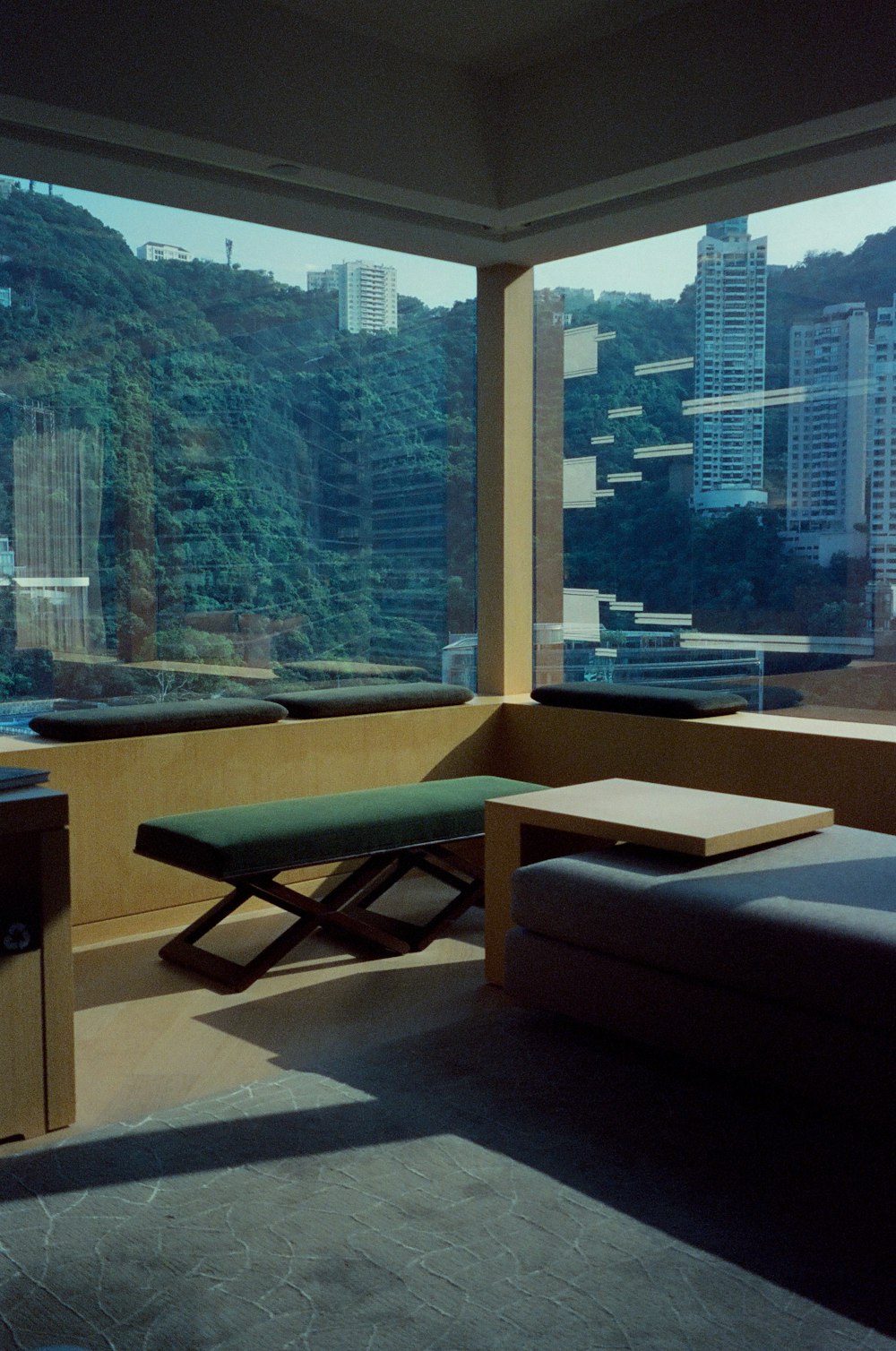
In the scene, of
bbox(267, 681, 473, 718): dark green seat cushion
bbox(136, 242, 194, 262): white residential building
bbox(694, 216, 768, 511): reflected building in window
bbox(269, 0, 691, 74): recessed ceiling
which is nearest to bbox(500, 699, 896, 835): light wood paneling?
bbox(267, 681, 473, 718): dark green seat cushion

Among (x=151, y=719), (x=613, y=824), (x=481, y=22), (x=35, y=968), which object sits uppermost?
(x=481, y=22)

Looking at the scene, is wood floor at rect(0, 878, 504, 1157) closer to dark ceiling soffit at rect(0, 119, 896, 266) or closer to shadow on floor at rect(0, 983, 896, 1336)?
shadow on floor at rect(0, 983, 896, 1336)

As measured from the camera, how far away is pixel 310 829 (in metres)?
3.73

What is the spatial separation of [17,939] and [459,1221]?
1077mm

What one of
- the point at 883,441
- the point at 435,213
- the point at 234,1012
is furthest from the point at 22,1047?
the point at 435,213

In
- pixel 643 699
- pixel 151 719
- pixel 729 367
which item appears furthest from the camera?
pixel 729 367

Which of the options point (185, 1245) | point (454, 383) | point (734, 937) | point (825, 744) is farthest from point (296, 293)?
point (185, 1245)

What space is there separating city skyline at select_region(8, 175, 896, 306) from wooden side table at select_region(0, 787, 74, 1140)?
259 cm

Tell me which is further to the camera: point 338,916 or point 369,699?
point 369,699

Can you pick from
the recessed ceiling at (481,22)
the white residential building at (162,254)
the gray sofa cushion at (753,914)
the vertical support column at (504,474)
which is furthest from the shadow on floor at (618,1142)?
the recessed ceiling at (481,22)

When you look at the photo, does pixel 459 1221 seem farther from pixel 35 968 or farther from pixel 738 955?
pixel 35 968

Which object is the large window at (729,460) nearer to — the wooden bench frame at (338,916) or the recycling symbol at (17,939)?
the wooden bench frame at (338,916)

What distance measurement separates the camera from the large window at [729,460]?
4492 mm

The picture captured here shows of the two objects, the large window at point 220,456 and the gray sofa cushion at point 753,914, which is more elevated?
the large window at point 220,456
